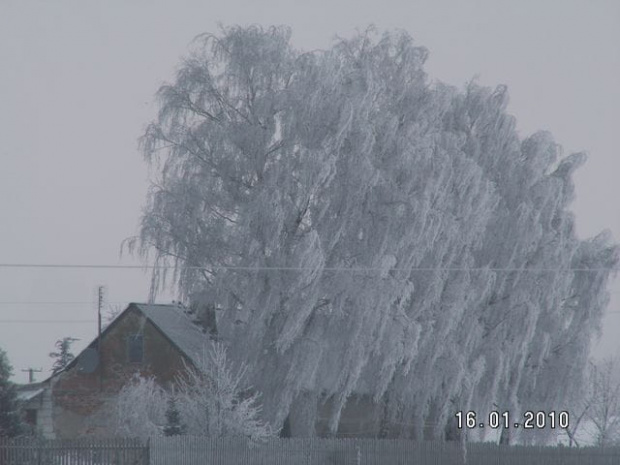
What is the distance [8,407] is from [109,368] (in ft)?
13.0

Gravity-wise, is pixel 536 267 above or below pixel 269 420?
above

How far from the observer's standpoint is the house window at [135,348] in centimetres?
4075

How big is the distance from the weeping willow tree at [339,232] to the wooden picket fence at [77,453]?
4437 millimetres

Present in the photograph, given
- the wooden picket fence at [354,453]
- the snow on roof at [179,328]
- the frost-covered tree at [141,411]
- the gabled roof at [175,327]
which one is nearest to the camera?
the wooden picket fence at [354,453]

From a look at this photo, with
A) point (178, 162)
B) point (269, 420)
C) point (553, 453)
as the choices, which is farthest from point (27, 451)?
point (553, 453)

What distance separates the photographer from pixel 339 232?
32906 millimetres

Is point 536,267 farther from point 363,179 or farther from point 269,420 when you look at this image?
point 269,420

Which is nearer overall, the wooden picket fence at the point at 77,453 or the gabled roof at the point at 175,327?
the wooden picket fence at the point at 77,453

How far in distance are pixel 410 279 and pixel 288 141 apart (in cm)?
606

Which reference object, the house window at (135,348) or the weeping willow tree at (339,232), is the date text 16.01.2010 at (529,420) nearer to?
the weeping willow tree at (339,232)

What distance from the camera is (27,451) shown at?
3016 cm

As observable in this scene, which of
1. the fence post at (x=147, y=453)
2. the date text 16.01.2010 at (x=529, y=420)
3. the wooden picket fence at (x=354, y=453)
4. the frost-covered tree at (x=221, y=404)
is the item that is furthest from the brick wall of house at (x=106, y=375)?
the date text 16.01.2010 at (x=529, y=420)

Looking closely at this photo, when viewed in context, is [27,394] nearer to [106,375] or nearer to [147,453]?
[106,375]

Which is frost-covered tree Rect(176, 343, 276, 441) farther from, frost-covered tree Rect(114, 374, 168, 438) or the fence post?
the fence post
